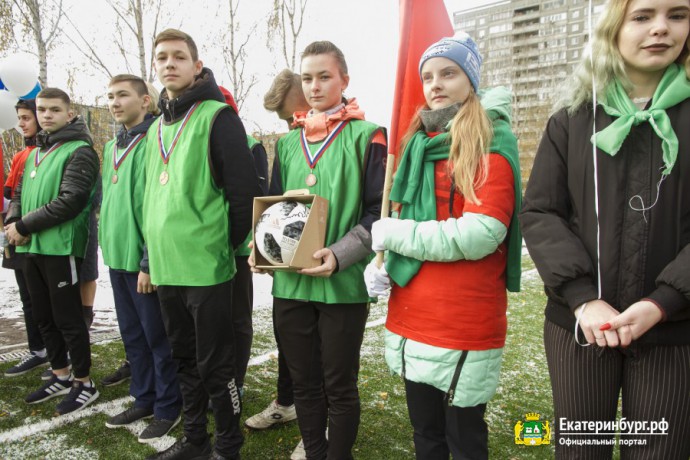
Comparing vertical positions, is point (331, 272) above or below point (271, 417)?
above

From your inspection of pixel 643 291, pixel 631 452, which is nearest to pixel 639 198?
pixel 643 291

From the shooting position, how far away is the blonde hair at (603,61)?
1.67 m

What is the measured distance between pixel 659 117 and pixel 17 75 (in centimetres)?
592

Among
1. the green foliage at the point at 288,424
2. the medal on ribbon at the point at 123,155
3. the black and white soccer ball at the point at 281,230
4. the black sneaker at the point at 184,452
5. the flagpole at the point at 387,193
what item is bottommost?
the green foliage at the point at 288,424

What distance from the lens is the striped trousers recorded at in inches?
60.9

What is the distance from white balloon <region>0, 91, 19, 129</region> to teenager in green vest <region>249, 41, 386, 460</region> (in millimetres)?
4058

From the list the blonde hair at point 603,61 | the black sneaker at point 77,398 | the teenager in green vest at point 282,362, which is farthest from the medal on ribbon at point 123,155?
the blonde hair at point 603,61

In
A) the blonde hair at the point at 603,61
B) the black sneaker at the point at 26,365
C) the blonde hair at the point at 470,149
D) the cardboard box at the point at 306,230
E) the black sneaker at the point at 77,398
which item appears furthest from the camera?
the black sneaker at the point at 26,365

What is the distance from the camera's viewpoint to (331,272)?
2.37 meters

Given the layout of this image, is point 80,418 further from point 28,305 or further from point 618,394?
point 618,394

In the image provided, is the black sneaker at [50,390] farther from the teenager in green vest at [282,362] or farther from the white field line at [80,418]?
the teenager in green vest at [282,362]

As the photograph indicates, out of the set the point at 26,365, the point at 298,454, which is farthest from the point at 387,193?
the point at 26,365

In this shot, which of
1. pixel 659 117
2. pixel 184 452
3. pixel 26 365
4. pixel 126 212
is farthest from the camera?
pixel 26 365

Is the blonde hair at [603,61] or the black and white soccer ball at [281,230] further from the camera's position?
the black and white soccer ball at [281,230]
